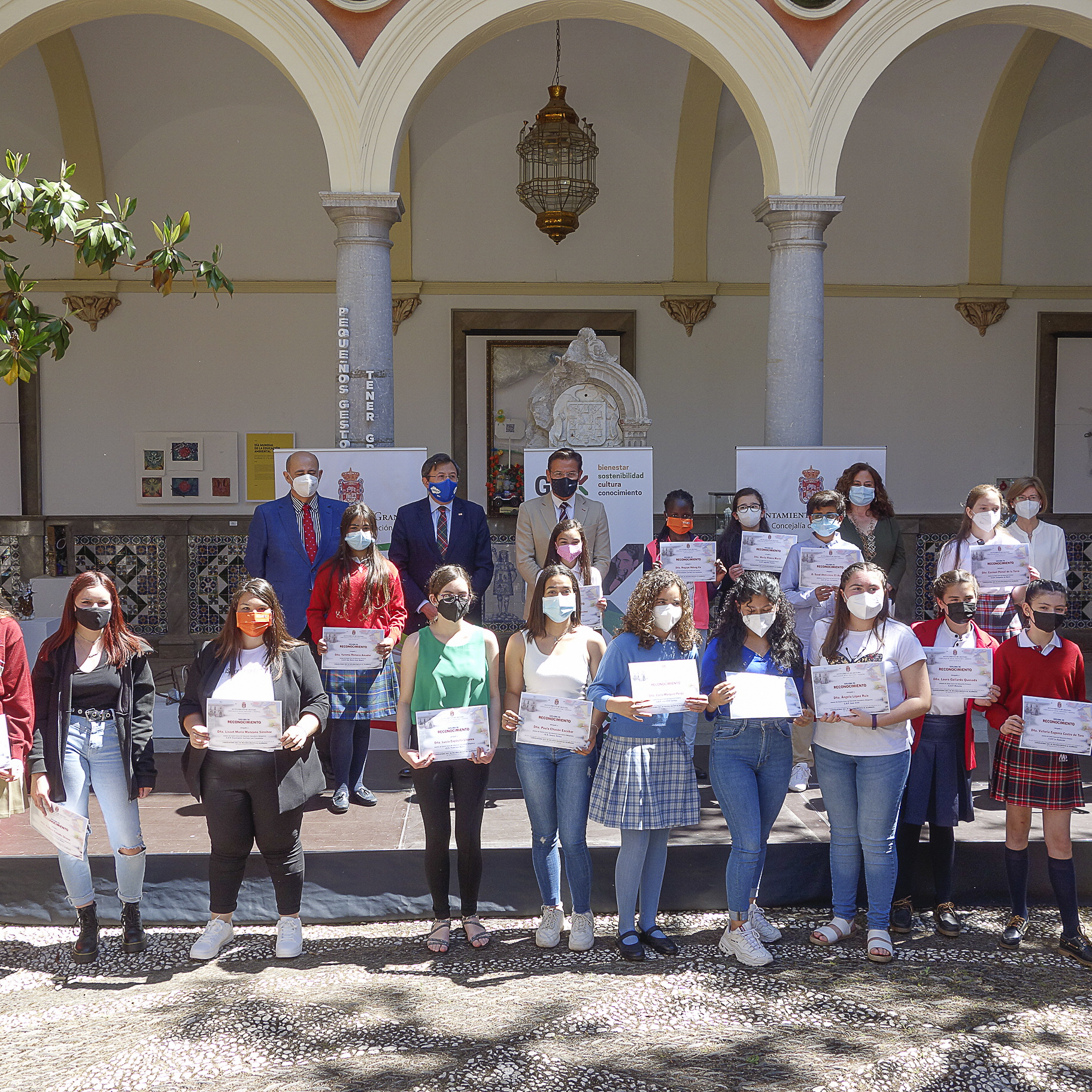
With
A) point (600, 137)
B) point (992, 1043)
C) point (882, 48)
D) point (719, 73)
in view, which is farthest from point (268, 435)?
point (992, 1043)

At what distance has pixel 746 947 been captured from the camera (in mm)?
4234

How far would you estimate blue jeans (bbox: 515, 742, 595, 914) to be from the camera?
4215 mm

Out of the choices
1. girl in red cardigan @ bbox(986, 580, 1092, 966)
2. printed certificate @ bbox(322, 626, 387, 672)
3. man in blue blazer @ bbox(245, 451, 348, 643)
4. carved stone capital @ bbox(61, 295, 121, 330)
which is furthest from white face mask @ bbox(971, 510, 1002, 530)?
carved stone capital @ bbox(61, 295, 121, 330)

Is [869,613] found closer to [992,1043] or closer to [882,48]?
[992,1043]

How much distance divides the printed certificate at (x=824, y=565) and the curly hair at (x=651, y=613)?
162 centimetres

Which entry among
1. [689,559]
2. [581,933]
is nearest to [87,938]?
[581,933]

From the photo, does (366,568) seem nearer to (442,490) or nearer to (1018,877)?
(442,490)

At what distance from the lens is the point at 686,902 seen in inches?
191

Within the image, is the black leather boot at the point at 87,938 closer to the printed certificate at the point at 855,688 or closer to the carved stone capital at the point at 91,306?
the printed certificate at the point at 855,688

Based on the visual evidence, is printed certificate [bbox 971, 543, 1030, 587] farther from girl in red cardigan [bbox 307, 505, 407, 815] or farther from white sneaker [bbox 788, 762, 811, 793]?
girl in red cardigan [bbox 307, 505, 407, 815]

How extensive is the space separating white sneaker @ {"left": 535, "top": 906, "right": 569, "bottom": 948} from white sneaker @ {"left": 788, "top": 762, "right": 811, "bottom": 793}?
6.55ft

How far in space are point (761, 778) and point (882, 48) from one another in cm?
546

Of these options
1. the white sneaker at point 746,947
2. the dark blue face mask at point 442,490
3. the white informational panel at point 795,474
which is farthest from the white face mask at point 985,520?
the dark blue face mask at point 442,490

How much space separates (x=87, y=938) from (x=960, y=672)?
12.2ft
